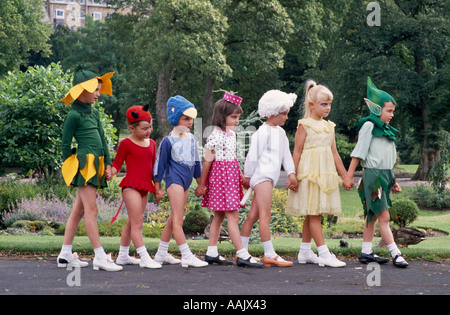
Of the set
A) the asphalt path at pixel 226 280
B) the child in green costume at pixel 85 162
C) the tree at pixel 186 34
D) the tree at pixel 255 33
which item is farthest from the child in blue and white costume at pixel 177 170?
the tree at pixel 255 33

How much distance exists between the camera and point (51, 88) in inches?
527

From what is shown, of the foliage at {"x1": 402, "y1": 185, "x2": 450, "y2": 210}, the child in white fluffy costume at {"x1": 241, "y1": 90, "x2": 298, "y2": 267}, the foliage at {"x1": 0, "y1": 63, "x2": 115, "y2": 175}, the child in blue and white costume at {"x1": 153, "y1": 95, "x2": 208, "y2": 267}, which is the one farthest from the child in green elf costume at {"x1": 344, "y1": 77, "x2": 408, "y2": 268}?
the foliage at {"x1": 402, "y1": 185, "x2": 450, "y2": 210}

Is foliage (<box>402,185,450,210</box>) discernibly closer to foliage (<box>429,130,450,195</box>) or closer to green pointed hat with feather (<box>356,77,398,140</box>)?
foliage (<box>429,130,450,195</box>)

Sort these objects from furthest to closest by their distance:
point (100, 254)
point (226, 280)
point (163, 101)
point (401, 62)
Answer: point (163, 101), point (401, 62), point (100, 254), point (226, 280)

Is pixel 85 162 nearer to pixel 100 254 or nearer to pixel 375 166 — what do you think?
pixel 100 254

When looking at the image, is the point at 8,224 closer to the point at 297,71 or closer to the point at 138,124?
the point at 138,124

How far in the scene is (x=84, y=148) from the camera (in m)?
6.43

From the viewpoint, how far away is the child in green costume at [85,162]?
249 inches

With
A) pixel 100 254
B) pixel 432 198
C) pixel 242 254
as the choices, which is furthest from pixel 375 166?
pixel 432 198

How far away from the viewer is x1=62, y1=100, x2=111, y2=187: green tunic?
6.34 m

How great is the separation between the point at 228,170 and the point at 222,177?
11 centimetres

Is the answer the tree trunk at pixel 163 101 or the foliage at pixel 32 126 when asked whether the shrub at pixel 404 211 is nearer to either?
the foliage at pixel 32 126
